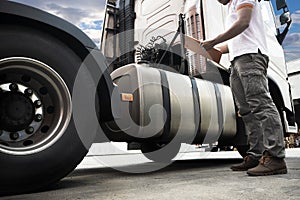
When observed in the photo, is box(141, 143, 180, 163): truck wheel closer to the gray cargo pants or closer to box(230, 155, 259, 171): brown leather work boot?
box(230, 155, 259, 171): brown leather work boot

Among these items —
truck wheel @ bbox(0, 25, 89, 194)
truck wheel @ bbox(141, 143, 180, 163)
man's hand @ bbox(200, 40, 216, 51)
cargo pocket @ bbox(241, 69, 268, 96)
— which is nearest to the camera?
truck wheel @ bbox(0, 25, 89, 194)

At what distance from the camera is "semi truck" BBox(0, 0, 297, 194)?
4.82 ft

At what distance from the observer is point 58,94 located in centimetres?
159

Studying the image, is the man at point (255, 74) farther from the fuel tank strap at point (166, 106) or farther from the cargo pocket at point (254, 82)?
the fuel tank strap at point (166, 106)

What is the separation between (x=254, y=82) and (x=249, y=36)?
357 millimetres

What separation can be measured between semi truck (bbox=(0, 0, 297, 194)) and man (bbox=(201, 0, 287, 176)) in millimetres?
393

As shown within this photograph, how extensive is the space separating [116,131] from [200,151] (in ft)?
14.2

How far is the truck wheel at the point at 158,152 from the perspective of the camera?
3.33 meters

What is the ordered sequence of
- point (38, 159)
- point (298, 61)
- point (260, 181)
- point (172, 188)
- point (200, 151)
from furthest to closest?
point (298, 61) < point (200, 151) < point (260, 181) < point (172, 188) < point (38, 159)

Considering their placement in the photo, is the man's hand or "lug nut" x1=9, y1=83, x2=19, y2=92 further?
the man's hand

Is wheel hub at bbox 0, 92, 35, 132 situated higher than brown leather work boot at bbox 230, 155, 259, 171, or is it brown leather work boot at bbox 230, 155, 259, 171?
wheel hub at bbox 0, 92, 35, 132

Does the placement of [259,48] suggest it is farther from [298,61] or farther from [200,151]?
[298,61]

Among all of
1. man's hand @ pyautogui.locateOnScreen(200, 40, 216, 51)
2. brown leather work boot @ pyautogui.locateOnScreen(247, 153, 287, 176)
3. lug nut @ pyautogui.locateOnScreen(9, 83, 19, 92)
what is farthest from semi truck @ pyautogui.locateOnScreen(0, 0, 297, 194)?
brown leather work boot @ pyautogui.locateOnScreen(247, 153, 287, 176)

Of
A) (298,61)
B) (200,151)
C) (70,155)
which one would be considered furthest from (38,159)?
(298,61)
